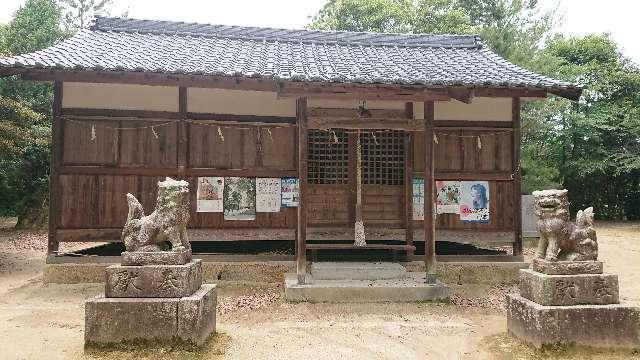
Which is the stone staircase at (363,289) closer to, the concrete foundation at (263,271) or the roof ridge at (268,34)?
the concrete foundation at (263,271)

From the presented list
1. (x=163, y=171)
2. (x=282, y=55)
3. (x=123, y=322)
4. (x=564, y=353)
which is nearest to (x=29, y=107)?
(x=163, y=171)

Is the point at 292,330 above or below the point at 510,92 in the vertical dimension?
below

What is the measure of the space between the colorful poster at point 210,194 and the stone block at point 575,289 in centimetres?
631

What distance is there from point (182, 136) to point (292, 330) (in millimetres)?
4798

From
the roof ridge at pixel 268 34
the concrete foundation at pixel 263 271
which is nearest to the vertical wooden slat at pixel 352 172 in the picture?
the concrete foundation at pixel 263 271

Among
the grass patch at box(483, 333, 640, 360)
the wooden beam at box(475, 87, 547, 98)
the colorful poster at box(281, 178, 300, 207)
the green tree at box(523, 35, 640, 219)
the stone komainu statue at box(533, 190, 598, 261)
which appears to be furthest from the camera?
the green tree at box(523, 35, 640, 219)

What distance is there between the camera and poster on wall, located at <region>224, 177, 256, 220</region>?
947 cm

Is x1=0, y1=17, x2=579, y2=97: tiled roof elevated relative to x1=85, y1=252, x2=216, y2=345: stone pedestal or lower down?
elevated

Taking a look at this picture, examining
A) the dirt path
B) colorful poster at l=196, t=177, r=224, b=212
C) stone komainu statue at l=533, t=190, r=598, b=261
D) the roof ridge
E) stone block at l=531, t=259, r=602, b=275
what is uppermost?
the roof ridge

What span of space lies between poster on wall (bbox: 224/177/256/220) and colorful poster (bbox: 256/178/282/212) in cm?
11

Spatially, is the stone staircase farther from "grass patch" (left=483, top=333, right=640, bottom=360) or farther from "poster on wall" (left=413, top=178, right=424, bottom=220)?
"grass patch" (left=483, top=333, right=640, bottom=360)

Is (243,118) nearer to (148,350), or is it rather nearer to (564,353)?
(148,350)

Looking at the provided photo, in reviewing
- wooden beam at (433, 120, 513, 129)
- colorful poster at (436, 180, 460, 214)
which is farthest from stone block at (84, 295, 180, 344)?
wooden beam at (433, 120, 513, 129)

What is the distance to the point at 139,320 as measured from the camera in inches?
201
